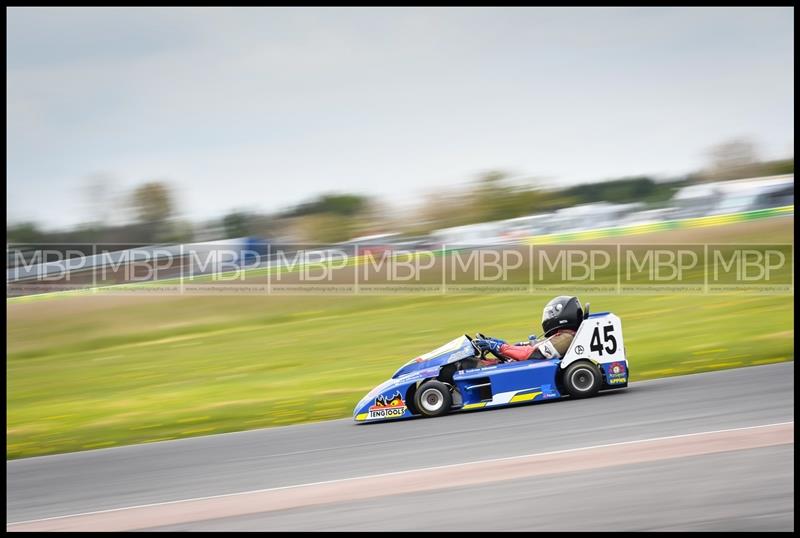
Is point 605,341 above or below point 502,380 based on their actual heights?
above

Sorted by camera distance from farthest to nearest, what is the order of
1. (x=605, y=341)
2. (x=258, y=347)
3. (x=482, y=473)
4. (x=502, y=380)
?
(x=258, y=347)
(x=605, y=341)
(x=502, y=380)
(x=482, y=473)

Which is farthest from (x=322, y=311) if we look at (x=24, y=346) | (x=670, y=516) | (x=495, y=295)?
(x=670, y=516)

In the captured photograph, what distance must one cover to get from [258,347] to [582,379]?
35.8ft

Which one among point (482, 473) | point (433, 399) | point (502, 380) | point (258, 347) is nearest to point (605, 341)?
point (502, 380)

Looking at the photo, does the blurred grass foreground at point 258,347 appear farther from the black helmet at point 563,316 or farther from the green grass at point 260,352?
the black helmet at point 563,316

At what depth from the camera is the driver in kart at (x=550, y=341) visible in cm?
807

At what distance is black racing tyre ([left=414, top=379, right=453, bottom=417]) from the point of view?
7922mm

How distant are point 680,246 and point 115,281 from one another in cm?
1646

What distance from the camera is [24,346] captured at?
2147cm

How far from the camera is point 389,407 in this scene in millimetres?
7973

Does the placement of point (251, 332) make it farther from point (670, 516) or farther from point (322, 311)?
point (670, 516)

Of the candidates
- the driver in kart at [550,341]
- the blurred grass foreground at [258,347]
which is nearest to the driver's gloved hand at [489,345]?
the driver in kart at [550,341]

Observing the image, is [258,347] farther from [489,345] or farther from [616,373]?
[616,373]

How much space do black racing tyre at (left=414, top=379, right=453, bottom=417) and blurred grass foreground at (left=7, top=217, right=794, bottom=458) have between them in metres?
1.89
